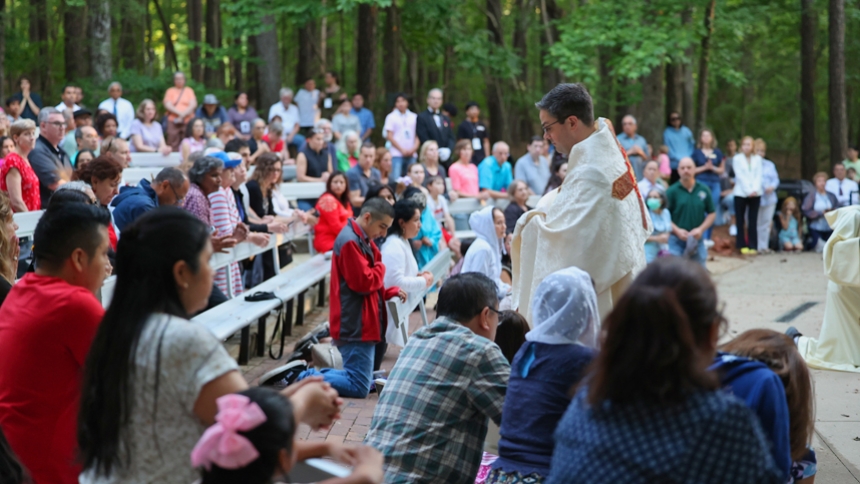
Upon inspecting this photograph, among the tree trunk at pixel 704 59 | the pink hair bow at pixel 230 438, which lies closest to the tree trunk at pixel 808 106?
the tree trunk at pixel 704 59

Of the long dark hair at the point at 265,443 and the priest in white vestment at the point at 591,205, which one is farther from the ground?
the priest in white vestment at the point at 591,205

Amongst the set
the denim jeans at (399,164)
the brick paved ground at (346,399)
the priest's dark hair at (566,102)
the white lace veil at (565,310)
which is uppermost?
the priest's dark hair at (566,102)

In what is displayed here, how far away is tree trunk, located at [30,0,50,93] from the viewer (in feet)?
70.0

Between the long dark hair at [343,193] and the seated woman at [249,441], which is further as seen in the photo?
the long dark hair at [343,193]

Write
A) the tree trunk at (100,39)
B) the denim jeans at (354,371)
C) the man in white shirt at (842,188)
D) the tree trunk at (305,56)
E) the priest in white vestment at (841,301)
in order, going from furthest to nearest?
the tree trunk at (305,56) → the tree trunk at (100,39) → the man in white shirt at (842,188) → the priest in white vestment at (841,301) → the denim jeans at (354,371)

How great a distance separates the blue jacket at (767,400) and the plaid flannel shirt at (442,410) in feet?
3.31

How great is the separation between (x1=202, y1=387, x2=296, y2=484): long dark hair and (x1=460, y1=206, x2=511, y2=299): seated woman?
18.6 feet

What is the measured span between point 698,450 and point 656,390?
178 millimetres

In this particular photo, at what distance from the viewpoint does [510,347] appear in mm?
4750

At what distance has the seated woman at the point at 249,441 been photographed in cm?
225

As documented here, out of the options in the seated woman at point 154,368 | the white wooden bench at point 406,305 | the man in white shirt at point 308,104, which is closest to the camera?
the seated woman at point 154,368

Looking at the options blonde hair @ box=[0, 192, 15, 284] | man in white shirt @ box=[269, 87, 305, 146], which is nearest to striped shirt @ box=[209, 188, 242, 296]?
blonde hair @ box=[0, 192, 15, 284]

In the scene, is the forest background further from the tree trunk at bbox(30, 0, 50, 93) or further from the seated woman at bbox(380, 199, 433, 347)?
the seated woman at bbox(380, 199, 433, 347)

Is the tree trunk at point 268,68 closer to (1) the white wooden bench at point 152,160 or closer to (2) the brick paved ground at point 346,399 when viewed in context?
(1) the white wooden bench at point 152,160
